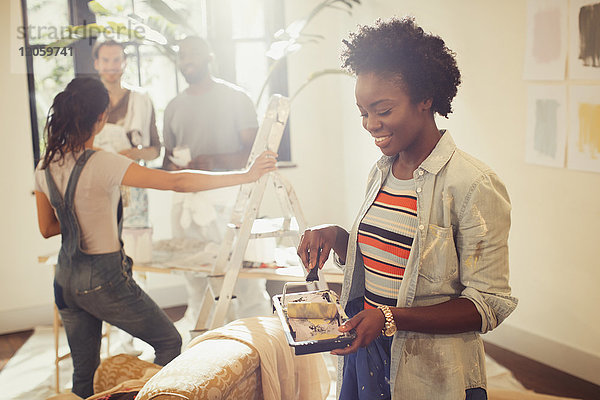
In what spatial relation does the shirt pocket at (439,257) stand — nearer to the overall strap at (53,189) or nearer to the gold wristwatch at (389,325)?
the gold wristwatch at (389,325)

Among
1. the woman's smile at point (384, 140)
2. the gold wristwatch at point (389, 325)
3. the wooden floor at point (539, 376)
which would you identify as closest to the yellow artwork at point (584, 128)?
the wooden floor at point (539, 376)

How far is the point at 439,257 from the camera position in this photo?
4.03 feet

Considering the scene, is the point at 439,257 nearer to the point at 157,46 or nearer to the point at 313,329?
the point at 313,329

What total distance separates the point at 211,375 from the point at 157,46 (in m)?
2.94

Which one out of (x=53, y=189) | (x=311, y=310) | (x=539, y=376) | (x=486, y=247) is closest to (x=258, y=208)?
(x=53, y=189)

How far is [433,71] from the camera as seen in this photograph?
125cm

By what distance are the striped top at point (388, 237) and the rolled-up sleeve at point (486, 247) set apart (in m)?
0.13

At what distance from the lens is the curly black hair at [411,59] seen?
1.25 meters

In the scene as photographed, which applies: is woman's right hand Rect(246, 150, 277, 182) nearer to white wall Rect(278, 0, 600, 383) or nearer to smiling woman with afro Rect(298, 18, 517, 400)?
smiling woman with afro Rect(298, 18, 517, 400)

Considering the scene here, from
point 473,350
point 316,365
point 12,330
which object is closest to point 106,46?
point 12,330

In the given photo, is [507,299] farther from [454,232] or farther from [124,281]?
[124,281]

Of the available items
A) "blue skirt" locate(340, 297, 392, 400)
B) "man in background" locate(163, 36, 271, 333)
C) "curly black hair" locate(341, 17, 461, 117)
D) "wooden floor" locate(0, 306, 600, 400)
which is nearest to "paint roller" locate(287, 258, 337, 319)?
"blue skirt" locate(340, 297, 392, 400)

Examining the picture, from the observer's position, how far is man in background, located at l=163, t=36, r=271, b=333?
331 cm

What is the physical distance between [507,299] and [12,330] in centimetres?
392
